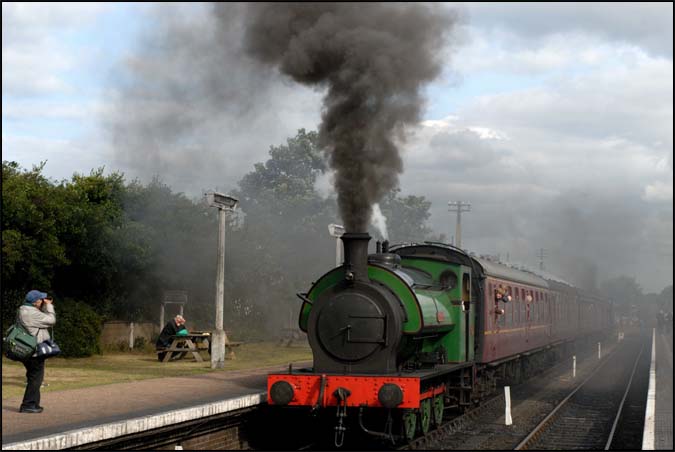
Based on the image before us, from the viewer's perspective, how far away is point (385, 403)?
1030 centimetres

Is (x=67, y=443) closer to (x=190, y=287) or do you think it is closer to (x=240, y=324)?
(x=190, y=287)

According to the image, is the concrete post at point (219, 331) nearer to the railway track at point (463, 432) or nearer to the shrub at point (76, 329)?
the shrub at point (76, 329)

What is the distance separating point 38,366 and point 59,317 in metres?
11.3

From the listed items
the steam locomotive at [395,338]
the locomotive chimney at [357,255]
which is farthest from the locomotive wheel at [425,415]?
the locomotive chimney at [357,255]

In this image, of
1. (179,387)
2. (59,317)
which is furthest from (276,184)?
(179,387)

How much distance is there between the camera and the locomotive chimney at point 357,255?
10930 mm

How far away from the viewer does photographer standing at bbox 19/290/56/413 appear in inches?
396

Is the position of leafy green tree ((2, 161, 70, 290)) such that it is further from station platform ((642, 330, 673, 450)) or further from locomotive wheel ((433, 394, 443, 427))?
station platform ((642, 330, 673, 450))

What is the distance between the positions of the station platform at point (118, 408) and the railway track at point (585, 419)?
4.52 meters

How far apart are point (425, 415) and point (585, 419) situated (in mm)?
4823

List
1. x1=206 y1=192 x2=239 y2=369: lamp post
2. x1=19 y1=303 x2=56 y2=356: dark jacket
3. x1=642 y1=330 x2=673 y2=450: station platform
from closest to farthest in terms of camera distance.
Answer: x1=19 y1=303 x2=56 y2=356: dark jacket → x1=642 y1=330 x2=673 y2=450: station platform → x1=206 y1=192 x2=239 y2=369: lamp post

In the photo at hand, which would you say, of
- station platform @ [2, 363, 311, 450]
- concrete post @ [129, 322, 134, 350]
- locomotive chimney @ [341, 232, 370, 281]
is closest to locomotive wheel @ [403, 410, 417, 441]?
locomotive chimney @ [341, 232, 370, 281]

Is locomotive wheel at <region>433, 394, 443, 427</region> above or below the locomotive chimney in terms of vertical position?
below

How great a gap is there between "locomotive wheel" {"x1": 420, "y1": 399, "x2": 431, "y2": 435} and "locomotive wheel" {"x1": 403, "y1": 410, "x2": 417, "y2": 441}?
153 mm
